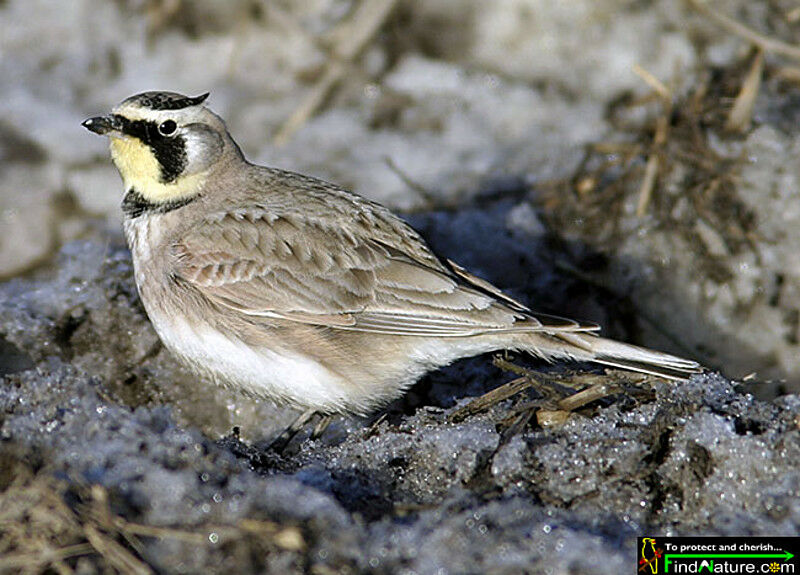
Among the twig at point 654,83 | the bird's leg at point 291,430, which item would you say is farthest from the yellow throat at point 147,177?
the twig at point 654,83

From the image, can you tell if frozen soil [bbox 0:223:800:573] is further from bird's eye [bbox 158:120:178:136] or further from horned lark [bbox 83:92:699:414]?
bird's eye [bbox 158:120:178:136]

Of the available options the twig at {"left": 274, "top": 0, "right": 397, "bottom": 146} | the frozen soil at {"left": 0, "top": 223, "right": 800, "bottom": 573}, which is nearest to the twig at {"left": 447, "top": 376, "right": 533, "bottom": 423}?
the frozen soil at {"left": 0, "top": 223, "right": 800, "bottom": 573}

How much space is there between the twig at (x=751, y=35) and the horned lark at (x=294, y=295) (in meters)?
3.42

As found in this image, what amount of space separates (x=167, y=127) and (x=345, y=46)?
3.28 m

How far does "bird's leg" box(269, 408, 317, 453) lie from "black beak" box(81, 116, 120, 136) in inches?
61.4

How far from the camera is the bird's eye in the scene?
4.29 metres

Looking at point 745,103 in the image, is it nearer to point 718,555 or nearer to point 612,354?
point 612,354

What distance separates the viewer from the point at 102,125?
13.7 ft

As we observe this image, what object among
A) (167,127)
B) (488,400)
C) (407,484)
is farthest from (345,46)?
(407,484)

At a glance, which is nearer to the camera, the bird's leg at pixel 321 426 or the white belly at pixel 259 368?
the white belly at pixel 259 368

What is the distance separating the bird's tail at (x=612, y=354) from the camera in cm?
386

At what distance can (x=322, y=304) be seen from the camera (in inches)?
162

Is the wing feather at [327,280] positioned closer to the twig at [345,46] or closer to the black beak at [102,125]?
the black beak at [102,125]

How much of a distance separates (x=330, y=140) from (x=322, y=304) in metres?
2.99
